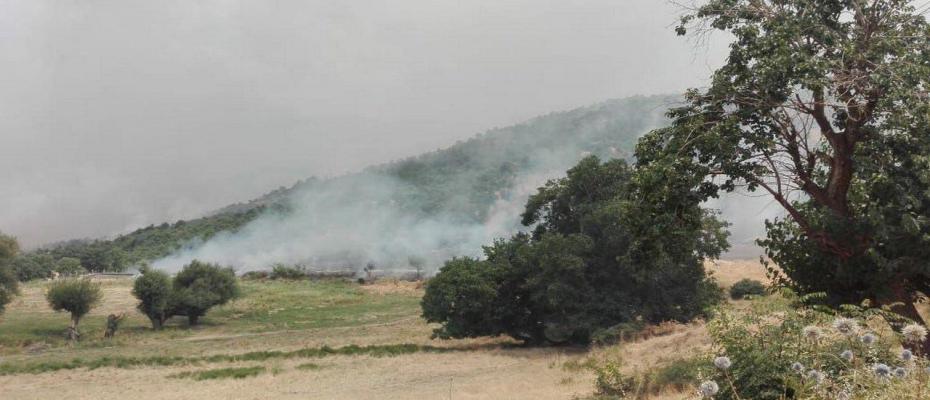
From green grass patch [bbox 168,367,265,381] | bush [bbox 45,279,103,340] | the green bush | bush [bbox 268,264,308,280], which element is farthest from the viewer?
bush [bbox 268,264,308,280]

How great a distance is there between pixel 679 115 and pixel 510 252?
2459 cm

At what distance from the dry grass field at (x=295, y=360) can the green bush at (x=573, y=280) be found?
5.39ft

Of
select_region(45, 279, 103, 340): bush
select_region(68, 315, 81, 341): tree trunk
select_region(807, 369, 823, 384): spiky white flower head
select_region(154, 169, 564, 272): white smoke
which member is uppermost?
select_region(154, 169, 564, 272): white smoke

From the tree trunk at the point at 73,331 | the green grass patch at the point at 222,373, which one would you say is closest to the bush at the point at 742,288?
the green grass patch at the point at 222,373

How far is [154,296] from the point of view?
52.8 m

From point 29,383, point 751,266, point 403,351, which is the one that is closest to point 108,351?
point 29,383

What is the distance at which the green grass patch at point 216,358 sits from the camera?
106ft

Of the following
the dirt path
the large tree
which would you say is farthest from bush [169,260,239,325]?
the large tree

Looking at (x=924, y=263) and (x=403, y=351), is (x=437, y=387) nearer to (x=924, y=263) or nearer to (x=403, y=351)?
(x=403, y=351)

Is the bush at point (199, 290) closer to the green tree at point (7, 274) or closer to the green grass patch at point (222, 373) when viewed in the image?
the green tree at point (7, 274)

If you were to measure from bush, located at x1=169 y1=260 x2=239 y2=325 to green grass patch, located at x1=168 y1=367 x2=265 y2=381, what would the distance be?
27378 mm

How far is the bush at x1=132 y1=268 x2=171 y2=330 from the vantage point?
52.6 metres

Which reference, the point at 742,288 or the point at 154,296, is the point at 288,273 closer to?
the point at 154,296

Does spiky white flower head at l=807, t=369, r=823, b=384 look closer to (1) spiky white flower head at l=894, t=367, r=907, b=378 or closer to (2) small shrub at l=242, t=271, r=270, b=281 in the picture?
(1) spiky white flower head at l=894, t=367, r=907, b=378
